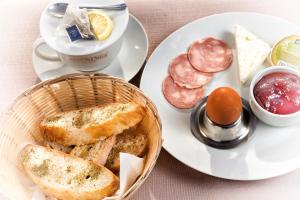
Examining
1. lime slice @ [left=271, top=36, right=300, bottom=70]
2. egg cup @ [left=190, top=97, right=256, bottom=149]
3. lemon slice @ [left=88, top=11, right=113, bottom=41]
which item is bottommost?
egg cup @ [left=190, top=97, right=256, bottom=149]

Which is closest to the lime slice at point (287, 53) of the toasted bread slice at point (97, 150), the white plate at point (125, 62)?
the white plate at point (125, 62)

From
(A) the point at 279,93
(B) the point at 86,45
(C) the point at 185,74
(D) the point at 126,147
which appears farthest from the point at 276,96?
(B) the point at 86,45

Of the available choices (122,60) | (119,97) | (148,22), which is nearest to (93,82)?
(119,97)

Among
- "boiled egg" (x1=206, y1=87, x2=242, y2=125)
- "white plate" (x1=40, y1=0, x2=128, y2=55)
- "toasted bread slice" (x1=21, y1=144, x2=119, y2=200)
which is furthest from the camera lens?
"white plate" (x1=40, y1=0, x2=128, y2=55)

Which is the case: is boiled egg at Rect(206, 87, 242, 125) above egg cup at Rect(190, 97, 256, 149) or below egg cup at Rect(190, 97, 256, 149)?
above

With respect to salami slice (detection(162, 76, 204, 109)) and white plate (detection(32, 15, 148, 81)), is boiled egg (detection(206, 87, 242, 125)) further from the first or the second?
white plate (detection(32, 15, 148, 81))

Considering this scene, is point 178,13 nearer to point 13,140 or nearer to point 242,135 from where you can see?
point 242,135

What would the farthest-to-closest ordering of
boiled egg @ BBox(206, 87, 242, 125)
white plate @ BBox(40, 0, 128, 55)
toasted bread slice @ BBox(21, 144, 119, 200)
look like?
white plate @ BBox(40, 0, 128, 55)
boiled egg @ BBox(206, 87, 242, 125)
toasted bread slice @ BBox(21, 144, 119, 200)

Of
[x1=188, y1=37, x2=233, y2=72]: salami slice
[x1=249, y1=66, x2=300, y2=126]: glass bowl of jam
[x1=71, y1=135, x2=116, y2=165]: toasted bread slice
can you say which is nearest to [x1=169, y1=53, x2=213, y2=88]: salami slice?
[x1=188, y1=37, x2=233, y2=72]: salami slice

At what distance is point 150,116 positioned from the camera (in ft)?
3.47

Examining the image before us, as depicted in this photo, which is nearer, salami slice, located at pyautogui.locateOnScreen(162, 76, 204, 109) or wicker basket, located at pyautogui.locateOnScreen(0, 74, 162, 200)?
wicker basket, located at pyautogui.locateOnScreen(0, 74, 162, 200)

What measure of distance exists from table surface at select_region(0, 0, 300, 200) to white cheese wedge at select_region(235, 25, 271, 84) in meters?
0.15

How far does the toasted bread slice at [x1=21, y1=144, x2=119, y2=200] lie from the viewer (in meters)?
0.96

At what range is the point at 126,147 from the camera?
1067 mm
